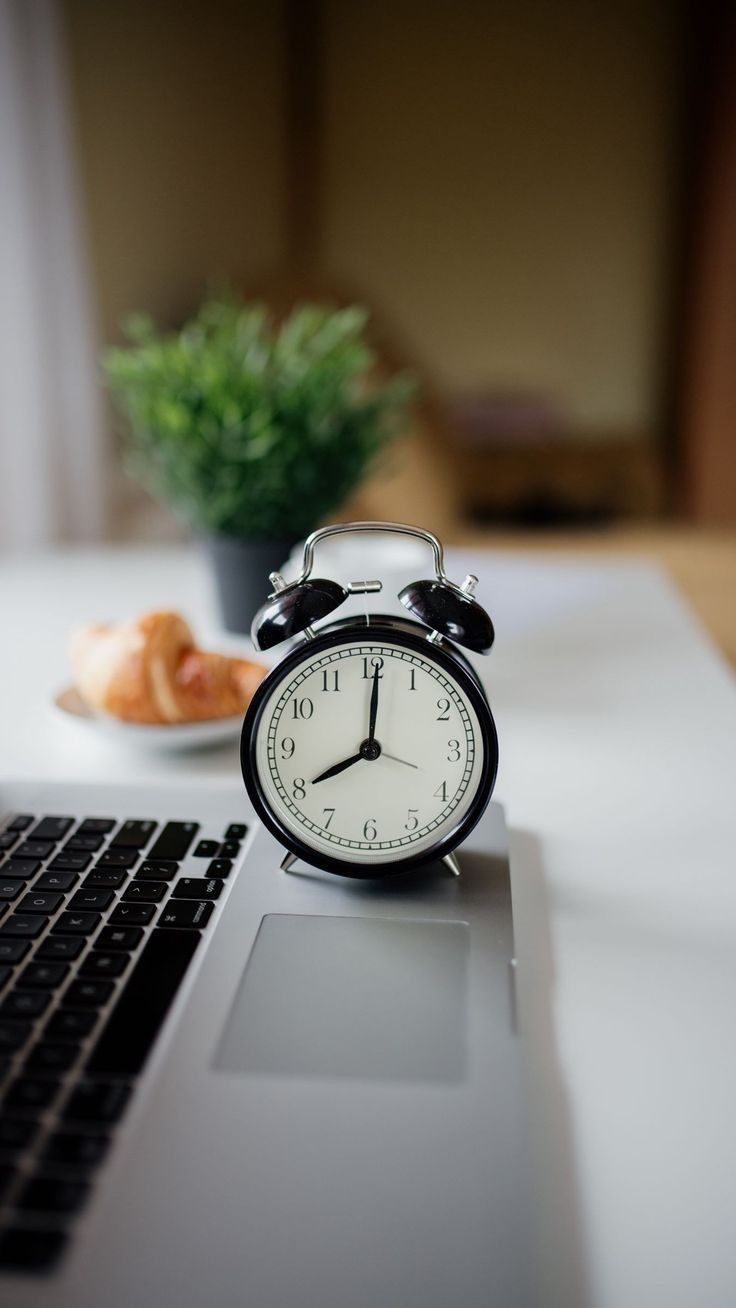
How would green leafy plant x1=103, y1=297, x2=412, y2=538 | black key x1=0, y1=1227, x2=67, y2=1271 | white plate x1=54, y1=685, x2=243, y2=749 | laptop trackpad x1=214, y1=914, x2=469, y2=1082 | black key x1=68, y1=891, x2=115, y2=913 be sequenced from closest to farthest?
1. black key x1=0, y1=1227, x2=67, y2=1271
2. laptop trackpad x1=214, y1=914, x2=469, y2=1082
3. black key x1=68, y1=891, x2=115, y2=913
4. white plate x1=54, y1=685, x2=243, y2=749
5. green leafy plant x1=103, y1=297, x2=412, y2=538

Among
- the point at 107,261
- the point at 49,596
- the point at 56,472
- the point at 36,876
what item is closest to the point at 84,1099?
the point at 36,876

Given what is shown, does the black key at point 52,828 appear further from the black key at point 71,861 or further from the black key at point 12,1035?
the black key at point 12,1035

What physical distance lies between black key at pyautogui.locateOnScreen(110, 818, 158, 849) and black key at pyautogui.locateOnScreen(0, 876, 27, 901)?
6cm

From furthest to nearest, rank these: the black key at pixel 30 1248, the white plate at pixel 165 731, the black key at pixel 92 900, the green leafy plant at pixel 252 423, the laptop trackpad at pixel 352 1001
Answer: the green leafy plant at pixel 252 423 < the white plate at pixel 165 731 < the black key at pixel 92 900 < the laptop trackpad at pixel 352 1001 < the black key at pixel 30 1248

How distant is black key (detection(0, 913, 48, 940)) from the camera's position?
0.50 meters

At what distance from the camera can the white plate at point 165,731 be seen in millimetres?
750

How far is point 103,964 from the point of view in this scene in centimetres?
48

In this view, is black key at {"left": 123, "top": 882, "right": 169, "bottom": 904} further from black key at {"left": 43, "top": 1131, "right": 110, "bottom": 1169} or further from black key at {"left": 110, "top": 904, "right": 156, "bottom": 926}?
black key at {"left": 43, "top": 1131, "right": 110, "bottom": 1169}

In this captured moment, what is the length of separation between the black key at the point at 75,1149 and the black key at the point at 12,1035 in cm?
6

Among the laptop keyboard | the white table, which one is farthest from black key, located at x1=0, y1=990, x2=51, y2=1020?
the white table

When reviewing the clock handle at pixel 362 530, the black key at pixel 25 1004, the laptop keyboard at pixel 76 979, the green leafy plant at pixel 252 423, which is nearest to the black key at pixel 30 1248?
the laptop keyboard at pixel 76 979

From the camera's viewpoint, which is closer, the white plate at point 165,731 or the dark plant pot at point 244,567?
the white plate at point 165,731

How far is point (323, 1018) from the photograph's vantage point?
452 mm

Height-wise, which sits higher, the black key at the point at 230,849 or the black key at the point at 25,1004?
the black key at the point at 25,1004
